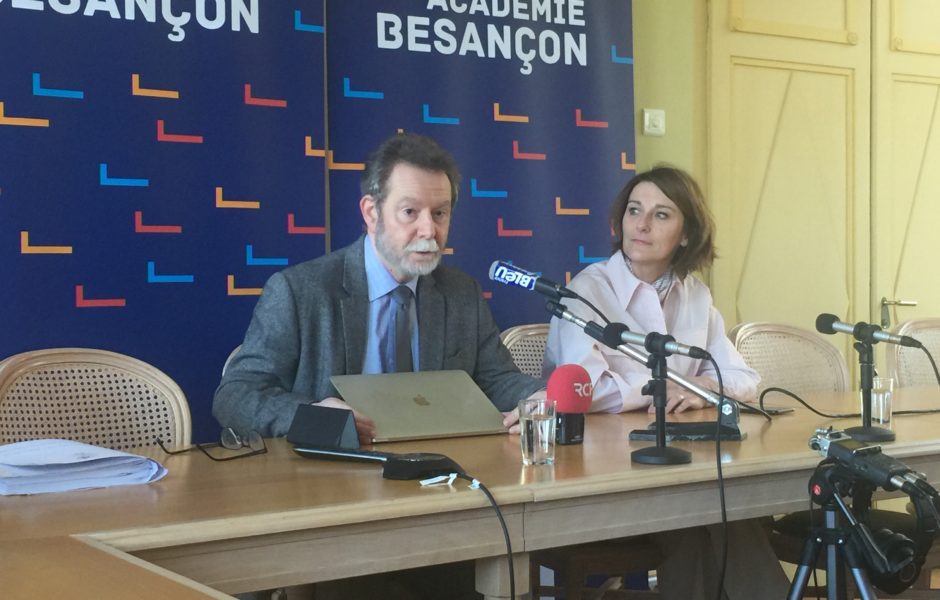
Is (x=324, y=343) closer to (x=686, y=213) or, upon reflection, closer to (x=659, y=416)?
(x=659, y=416)

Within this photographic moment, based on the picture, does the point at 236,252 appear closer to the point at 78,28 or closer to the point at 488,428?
the point at 78,28

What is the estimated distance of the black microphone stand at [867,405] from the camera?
6.31ft

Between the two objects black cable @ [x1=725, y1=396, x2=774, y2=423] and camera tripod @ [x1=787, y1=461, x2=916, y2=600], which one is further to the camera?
black cable @ [x1=725, y1=396, x2=774, y2=423]

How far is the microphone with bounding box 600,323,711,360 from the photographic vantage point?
1.62m

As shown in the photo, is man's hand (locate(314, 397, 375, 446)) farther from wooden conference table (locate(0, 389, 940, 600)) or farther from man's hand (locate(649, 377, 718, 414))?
man's hand (locate(649, 377, 718, 414))

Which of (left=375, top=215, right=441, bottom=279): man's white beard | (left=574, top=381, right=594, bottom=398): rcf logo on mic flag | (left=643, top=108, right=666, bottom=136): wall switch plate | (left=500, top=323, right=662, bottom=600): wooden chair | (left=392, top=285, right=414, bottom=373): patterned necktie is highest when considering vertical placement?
(left=643, top=108, right=666, bottom=136): wall switch plate

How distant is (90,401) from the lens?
2143 mm

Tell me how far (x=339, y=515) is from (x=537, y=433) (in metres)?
0.44

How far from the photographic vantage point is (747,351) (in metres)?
3.04

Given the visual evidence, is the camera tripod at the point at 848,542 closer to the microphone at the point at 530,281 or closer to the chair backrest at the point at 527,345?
the microphone at the point at 530,281

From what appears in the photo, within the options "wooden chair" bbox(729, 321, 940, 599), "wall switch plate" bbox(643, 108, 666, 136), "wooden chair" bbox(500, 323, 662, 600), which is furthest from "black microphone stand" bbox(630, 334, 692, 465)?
"wall switch plate" bbox(643, 108, 666, 136)

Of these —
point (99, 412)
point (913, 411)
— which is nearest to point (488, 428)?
point (99, 412)

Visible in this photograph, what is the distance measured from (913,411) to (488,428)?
1015mm

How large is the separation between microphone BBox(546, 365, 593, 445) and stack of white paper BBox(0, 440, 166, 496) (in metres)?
0.70
